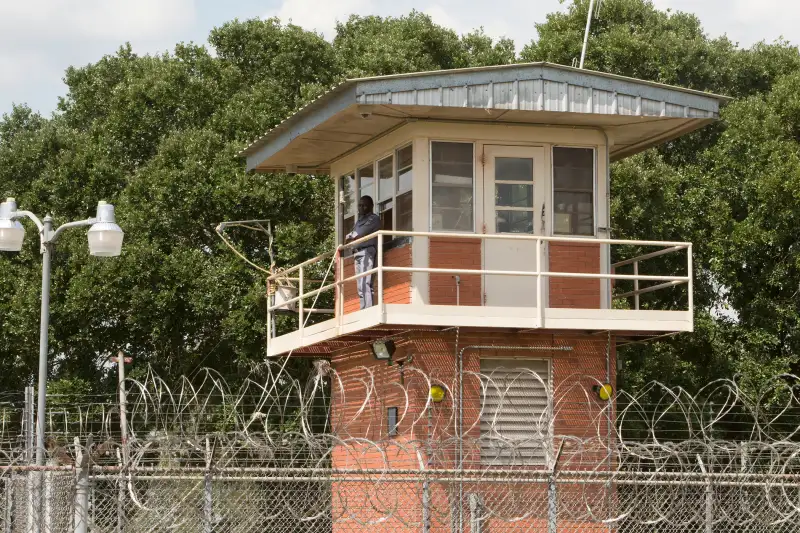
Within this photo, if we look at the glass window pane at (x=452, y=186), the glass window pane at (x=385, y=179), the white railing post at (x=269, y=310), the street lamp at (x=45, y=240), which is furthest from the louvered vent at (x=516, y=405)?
the street lamp at (x=45, y=240)

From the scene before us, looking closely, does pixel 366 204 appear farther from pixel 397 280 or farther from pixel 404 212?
pixel 397 280

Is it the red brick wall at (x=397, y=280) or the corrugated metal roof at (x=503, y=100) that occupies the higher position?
the corrugated metal roof at (x=503, y=100)

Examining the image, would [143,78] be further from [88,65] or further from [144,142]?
[88,65]

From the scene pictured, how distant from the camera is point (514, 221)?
63.9 feet

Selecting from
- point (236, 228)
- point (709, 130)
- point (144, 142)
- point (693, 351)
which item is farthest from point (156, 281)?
point (709, 130)

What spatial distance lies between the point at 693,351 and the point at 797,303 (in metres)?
2.65

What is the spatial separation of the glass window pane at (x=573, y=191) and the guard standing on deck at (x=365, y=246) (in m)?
2.62

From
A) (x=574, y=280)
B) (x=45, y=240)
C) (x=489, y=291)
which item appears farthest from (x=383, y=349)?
(x=45, y=240)

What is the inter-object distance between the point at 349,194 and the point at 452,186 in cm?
278

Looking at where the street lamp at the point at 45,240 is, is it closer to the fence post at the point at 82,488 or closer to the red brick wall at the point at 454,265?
the fence post at the point at 82,488

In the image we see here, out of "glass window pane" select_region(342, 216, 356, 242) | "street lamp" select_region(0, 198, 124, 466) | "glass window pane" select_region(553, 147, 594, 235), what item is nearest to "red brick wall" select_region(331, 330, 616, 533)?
"glass window pane" select_region(553, 147, 594, 235)

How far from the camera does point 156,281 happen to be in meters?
30.1

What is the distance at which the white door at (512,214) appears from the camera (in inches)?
760

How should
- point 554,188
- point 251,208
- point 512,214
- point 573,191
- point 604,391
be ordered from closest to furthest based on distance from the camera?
point 604,391 < point 512,214 < point 554,188 < point 573,191 < point 251,208
